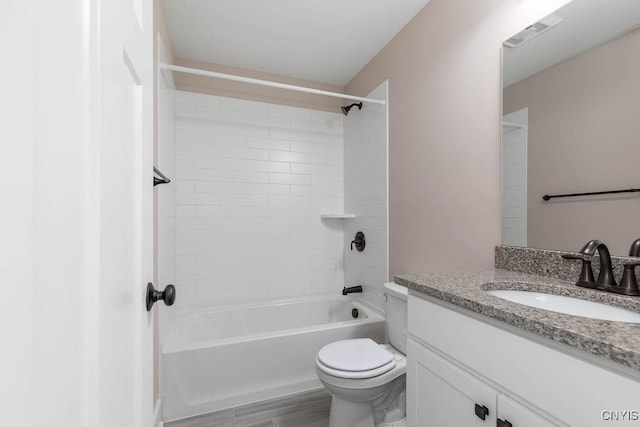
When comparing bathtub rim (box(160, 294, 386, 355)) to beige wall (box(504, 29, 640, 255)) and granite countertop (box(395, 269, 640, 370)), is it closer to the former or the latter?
granite countertop (box(395, 269, 640, 370))

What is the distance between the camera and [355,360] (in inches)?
58.1

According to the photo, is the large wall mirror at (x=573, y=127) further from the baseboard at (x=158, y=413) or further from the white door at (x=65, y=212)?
the baseboard at (x=158, y=413)

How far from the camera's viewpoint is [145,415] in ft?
2.39

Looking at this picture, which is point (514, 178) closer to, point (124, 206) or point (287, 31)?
point (124, 206)

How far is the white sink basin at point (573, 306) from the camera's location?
2.67ft

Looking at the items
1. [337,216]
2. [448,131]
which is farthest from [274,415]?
[448,131]

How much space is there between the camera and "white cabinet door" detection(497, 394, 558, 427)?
2.21 ft

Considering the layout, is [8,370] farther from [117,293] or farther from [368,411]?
[368,411]

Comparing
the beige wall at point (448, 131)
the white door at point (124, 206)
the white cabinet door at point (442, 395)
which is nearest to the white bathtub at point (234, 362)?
the beige wall at point (448, 131)

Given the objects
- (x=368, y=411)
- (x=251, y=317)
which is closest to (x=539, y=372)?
(x=368, y=411)

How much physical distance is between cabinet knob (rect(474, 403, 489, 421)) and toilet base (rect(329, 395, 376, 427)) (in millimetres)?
799

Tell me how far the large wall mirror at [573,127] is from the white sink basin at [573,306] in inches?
10.3

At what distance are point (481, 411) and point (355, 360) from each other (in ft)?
2.47

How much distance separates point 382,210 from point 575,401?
1.70m
